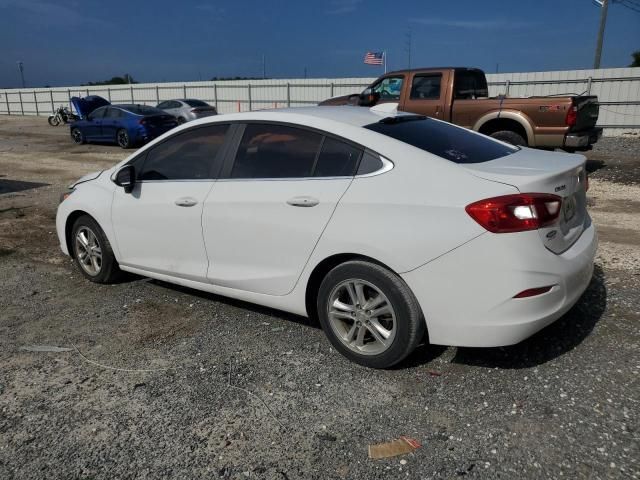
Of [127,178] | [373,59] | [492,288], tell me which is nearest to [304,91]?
[373,59]

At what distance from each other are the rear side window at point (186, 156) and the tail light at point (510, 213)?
6.70ft

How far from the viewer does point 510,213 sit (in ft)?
9.29

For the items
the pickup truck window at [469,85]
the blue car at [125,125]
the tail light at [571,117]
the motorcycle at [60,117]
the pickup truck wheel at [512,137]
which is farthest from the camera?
the motorcycle at [60,117]

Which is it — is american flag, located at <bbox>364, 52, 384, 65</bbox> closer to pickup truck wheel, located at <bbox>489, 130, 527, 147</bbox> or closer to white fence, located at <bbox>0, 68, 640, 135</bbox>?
white fence, located at <bbox>0, 68, 640, 135</bbox>

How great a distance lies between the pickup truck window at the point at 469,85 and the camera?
1102 cm

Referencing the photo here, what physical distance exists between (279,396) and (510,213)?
167 centimetres

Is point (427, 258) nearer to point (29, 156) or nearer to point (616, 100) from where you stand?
point (29, 156)

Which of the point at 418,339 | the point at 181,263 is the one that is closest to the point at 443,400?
the point at 418,339

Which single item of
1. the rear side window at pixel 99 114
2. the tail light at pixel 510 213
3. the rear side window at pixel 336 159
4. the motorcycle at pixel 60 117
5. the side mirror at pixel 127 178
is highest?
the rear side window at pixel 336 159

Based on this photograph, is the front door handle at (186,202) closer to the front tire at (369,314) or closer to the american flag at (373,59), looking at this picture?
the front tire at (369,314)

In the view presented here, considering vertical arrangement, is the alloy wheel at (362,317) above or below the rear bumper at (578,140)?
below

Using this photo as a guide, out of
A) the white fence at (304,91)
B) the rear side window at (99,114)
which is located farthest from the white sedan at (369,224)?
the white fence at (304,91)

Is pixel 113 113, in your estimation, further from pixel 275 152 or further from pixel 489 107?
pixel 275 152

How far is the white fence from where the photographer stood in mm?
18406
